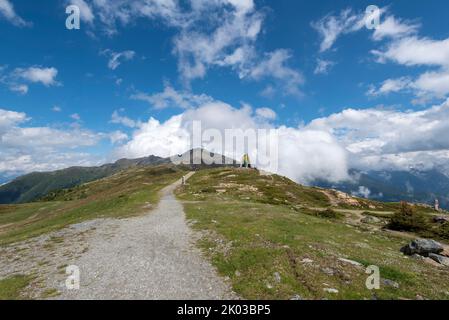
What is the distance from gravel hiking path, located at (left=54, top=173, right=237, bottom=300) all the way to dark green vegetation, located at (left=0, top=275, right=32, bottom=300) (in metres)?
2.13

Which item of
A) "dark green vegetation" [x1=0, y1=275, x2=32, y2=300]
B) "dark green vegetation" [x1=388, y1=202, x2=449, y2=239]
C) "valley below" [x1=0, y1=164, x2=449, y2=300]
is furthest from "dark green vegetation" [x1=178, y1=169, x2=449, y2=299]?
"dark green vegetation" [x1=388, y1=202, x2=449, y2=239]

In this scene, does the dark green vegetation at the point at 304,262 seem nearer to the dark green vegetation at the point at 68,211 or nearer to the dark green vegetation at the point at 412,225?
the dark green vegetation at the point at 412,225

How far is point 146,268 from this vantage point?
18.0 m

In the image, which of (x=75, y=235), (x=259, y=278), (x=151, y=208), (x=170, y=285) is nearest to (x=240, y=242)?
(x=259, y=278)

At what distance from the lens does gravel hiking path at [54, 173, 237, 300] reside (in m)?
14.5

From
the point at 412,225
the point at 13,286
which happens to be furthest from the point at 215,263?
the point at 412,225

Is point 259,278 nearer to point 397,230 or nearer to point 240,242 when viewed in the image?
point 240,242

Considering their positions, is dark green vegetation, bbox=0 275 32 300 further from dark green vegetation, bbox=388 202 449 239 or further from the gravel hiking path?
dark green vegetation, bbox=388 202 449 239

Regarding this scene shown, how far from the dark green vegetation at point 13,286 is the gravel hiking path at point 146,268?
213cm

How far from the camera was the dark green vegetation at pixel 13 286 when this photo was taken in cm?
1487

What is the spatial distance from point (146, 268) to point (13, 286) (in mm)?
7265

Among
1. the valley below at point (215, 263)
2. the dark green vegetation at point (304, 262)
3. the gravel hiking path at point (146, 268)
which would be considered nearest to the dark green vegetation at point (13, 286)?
the valley below at point (215, 263)

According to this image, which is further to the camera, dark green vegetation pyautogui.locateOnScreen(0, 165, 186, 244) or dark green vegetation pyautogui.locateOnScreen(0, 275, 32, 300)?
dark green vegetation pyautogui.locateOnScreen(0, 165, 186, 244)
